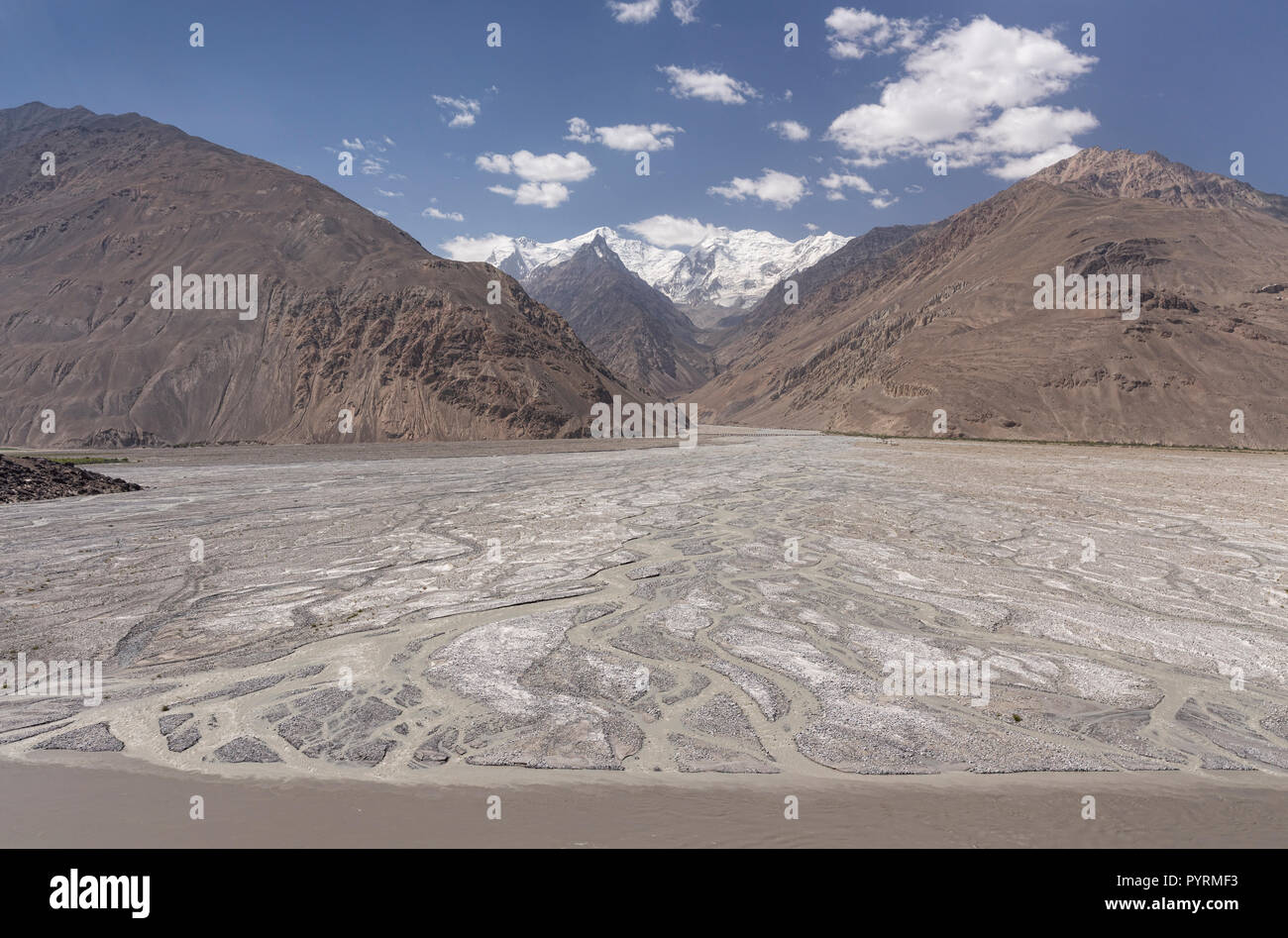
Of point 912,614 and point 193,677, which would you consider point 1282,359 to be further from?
point 193,677

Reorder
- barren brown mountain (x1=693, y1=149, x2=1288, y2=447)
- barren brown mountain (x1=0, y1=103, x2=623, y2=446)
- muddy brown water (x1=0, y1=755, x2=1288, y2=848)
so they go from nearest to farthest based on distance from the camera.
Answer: muddy brown water (x1=0, y1=755, x2=1288, y2=848), barren brown mountain (x1=0, y1=103, x2=623, y2=446), barren brown mountain (x1=693, y1=149, x2=1288, y2=447)

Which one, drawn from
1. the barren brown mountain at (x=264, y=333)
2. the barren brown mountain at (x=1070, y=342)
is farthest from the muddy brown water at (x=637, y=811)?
the barren brown mountain at (x=1070, y=342)

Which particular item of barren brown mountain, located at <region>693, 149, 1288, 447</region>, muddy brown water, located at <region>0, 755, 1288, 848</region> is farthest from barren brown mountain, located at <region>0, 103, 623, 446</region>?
muddy brown water, located at <region>0, 755, 1288, 848</region>

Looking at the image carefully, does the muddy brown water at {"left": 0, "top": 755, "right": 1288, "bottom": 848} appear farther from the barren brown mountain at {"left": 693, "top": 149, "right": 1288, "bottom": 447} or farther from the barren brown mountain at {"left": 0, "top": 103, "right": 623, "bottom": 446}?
the barren brown mountain at {"left": 693, "top": 149, "right": 1288, "bottom": 447}

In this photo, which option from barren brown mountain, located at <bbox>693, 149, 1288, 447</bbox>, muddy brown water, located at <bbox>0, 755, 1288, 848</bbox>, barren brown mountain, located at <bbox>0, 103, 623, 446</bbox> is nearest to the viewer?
muddy brown water, located at <bbox>0, 755, 1288, 848</bbox>
